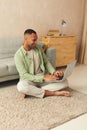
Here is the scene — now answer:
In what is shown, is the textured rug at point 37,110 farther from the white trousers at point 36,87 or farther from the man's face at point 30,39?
the man's face at point 30,39

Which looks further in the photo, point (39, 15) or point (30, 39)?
point (39, 15)

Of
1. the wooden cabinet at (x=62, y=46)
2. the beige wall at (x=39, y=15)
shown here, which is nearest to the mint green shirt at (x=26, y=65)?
the beige wall at (x=39, y=15)

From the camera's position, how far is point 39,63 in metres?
2.84

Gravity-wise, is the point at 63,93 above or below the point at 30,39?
below

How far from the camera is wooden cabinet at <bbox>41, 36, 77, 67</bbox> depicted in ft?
13.6

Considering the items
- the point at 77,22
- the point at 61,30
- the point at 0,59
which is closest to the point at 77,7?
the point at 77,22

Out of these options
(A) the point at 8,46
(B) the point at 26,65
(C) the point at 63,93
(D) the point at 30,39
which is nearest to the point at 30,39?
(D) the point at 30,39

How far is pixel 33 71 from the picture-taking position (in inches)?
108

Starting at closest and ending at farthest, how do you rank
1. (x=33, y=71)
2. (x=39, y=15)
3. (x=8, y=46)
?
(x=33, y=71) < (x=8, y=46) < (x=39, y=15)

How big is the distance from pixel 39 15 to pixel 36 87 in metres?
2.09

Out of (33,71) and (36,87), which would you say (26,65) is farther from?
(36,87)

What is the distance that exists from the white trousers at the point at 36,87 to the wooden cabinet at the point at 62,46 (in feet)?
4.83

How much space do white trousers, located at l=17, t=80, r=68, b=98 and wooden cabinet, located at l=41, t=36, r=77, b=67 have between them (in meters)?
1.47

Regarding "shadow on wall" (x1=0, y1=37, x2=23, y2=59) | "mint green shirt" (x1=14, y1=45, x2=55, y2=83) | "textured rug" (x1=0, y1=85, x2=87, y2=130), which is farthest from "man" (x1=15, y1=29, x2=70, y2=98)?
"shadow on wall" (x1=0, y1=37, x2=23, y2=59)
